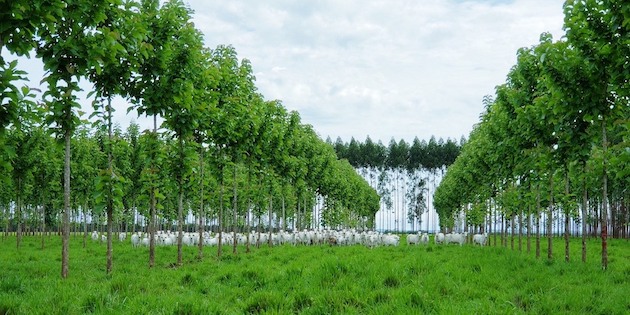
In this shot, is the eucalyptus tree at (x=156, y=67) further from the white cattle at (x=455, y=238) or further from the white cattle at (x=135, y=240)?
the white cattle at (x=455, y=238)

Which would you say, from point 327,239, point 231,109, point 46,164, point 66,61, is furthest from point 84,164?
point 66,61

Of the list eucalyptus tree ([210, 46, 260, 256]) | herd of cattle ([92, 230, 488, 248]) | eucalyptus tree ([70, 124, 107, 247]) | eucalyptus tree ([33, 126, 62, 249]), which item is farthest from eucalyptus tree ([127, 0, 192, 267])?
herd of cattle ([92, 230, 488, 248])

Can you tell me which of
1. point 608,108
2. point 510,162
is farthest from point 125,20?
point 510,162

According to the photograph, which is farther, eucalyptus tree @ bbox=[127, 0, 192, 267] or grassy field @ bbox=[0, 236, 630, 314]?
eucalyptus tree @ bbox=[127, 0, 192, 267]

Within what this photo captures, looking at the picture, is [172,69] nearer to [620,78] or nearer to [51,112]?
A: [51,112]

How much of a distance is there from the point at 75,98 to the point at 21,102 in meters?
3.45

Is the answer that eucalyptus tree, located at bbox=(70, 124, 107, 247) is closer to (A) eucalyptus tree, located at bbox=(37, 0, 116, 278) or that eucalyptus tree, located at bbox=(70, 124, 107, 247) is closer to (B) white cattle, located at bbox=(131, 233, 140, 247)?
(B) white cattle, located at bbox=(131, 233, 140, 247)

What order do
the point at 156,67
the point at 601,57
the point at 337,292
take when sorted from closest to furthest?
1. the point at 337,292
2. the point at 601,57
3. the point at 156,67

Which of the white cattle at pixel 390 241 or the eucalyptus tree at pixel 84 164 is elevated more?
the eucalyptus tree at pixel 84 164

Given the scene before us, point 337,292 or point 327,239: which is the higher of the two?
point 337,292

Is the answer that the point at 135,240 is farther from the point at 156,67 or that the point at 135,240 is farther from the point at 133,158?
the point at 156,67

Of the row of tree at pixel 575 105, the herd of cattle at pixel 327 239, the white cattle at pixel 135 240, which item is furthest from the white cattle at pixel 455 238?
the white cattle at pixel 135 240

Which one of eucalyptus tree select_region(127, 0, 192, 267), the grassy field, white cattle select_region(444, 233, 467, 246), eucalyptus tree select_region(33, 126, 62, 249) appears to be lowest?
white cattle select_region(444, 233, 467, 246)

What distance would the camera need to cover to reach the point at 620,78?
9.53 meters
